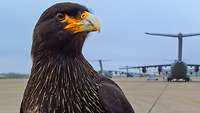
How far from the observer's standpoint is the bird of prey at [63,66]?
3.19 metres

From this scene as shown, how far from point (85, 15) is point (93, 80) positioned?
46 cm

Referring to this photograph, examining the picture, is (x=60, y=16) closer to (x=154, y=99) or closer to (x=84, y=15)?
(x=84, y=15)

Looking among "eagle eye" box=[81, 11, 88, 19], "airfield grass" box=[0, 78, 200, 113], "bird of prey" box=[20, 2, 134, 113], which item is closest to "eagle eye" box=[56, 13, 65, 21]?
"bird of prey" box=[20, 2, 134, 113]

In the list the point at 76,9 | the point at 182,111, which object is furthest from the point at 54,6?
the point at 182,111

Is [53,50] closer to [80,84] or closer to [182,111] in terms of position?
[80,84]

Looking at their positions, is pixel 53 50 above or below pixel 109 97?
above

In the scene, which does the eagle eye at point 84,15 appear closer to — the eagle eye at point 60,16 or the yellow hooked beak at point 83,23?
the yellow hooked beak at point 83,23

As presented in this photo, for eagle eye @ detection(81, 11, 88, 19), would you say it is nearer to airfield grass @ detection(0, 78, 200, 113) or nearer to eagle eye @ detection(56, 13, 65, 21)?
eagle eye @ detection(56, 13, 65, 21)

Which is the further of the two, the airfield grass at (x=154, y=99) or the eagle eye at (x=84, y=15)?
the airfield grass at (x=154, y=99)

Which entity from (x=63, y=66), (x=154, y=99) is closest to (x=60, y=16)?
(x=63, y=66)

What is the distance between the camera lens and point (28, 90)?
3.39m

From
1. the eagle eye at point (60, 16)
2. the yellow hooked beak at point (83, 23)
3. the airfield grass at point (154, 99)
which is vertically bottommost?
the airfield grass at point (154, 99)

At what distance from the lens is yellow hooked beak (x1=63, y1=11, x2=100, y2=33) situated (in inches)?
123

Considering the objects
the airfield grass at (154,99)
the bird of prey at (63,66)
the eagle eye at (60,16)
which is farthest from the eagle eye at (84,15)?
the airfield grass at (154,99)
